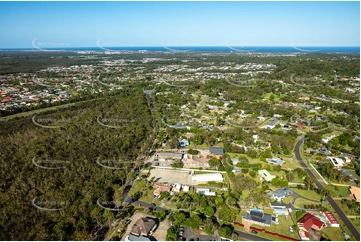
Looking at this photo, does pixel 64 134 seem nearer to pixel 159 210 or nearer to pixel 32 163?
pixel 32 163

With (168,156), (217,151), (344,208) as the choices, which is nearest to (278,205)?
(344,208)

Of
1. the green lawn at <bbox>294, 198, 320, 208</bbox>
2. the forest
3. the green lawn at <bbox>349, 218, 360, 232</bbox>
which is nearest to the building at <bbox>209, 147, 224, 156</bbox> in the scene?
the forest

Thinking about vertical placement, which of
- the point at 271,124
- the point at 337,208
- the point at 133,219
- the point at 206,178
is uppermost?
the point at 271,124

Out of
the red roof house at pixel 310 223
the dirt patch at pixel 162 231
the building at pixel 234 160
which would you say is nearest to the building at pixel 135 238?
the dirt patch at pixel 162 231

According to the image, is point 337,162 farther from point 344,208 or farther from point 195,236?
point 195,236

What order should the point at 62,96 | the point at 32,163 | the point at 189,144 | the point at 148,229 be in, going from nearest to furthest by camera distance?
the point at 148,229 → the point at 32,163 → the point at 189,144 → the point at 62,96

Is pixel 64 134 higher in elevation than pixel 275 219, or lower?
higher

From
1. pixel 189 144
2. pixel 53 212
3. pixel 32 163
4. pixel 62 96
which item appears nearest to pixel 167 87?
pixel 62 96
